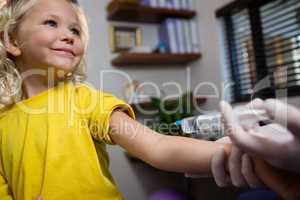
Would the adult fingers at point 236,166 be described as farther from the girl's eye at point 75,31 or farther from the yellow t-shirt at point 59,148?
the girl's eye at point 75,31

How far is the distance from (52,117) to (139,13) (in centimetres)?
136

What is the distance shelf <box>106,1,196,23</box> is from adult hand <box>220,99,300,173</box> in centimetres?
162

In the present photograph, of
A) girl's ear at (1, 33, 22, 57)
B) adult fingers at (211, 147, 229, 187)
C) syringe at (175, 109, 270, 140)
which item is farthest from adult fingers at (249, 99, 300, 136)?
girl's ear at (1, 33, 22, 57)

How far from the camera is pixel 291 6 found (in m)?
1.54

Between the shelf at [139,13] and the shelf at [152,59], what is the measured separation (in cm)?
30

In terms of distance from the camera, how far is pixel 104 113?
2.10ft

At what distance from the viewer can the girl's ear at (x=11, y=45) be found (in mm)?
832

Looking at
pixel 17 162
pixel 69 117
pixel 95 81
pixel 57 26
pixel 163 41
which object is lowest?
pixel 17 162

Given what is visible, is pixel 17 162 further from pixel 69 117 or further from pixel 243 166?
pixel 243 166

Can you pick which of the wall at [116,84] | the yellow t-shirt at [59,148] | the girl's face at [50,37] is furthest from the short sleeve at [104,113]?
the wall at [116,84]

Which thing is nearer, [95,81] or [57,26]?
[57,26]

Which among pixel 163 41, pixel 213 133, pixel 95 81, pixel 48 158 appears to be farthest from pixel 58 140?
pixel 163 41

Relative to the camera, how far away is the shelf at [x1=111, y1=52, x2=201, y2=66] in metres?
1.82

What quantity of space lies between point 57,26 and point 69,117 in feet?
0.92
